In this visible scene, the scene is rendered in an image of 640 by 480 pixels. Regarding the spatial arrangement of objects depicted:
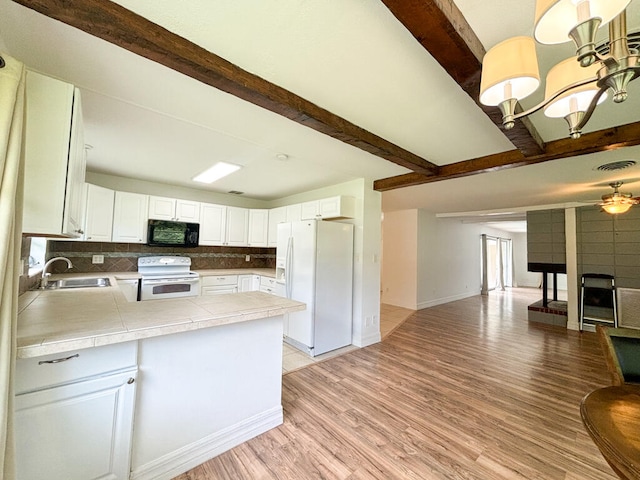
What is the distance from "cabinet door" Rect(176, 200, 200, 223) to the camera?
421 centimetres

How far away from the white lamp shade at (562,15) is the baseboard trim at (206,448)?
2578 millimetres

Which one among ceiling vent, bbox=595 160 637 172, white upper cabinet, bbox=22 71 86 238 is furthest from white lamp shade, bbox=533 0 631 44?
ceiling vent, bbox=595 160 637 172

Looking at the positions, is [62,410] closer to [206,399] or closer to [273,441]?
[206,399]

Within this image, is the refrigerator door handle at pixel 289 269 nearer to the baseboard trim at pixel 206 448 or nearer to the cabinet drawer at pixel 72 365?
the baseboard trim at pixel 206 448

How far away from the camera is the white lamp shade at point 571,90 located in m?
1.15

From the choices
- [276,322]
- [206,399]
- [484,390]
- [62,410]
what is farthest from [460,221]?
[62,410]

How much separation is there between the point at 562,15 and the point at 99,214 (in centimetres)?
468

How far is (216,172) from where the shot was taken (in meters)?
3.61

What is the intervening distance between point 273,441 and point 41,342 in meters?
1.51

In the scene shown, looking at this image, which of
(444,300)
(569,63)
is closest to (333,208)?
(569,63)

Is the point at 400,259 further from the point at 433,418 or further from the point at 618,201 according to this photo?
the point at 433,418

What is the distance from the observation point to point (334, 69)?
5.04 feet

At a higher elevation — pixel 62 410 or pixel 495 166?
pixel 495 166

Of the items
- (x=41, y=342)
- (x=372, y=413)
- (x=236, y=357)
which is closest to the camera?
(x=41, y=342)
